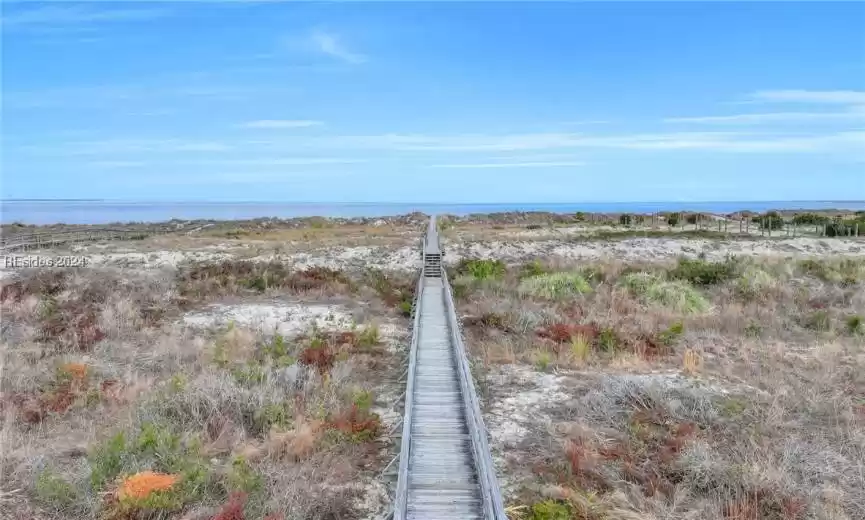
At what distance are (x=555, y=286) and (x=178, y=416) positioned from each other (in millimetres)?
16011

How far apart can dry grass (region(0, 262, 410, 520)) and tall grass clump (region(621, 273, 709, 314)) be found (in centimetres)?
1084

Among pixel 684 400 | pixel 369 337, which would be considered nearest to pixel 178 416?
pixel 369 337

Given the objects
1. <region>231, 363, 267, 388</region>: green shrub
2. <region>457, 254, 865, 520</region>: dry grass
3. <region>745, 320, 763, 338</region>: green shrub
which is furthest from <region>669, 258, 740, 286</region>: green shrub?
<region>231, 363, 267, 388</region>: green shrub

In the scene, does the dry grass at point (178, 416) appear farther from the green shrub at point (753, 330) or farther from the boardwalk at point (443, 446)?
the green shrub at point (753, 330)

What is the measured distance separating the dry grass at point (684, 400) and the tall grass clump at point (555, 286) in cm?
21

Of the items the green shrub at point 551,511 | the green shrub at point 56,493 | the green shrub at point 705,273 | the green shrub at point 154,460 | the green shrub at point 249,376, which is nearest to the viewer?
the green shrub at point 551,511

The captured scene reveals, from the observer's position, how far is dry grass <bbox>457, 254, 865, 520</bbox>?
27.6 feet

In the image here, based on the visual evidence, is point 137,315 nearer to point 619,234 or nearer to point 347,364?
point 347,364

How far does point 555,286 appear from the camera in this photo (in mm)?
23391

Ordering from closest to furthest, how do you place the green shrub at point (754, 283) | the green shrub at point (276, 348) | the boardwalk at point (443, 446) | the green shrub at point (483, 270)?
the boardwalk at point (443, 446) → the green shrub at point (276, 348) → the green shrub at point (754, 283) → the green shrub at point (483, 270)

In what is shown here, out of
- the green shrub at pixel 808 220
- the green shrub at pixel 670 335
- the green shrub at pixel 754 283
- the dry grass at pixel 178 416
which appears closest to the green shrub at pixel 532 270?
Result: the green shrub at pixel 754 283

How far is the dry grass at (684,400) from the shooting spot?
8406 mm

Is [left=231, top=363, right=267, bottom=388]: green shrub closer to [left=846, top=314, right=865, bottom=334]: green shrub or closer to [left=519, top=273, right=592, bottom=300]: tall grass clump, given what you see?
[left=519, top=273, right=592, bottom=300]: tall grass clump

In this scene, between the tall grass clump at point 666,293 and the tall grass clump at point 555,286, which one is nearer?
the tall grass clump at point 666,293
